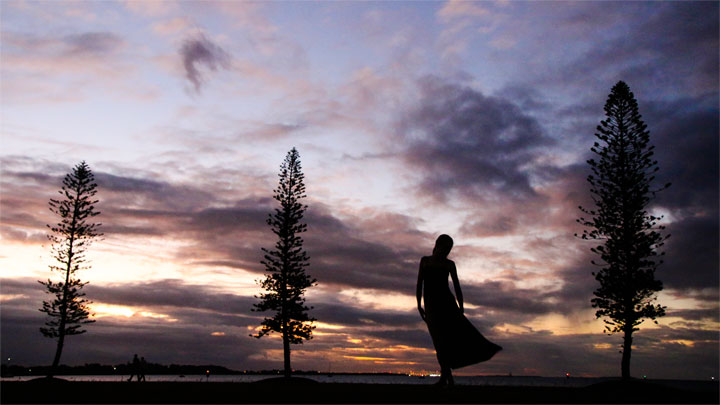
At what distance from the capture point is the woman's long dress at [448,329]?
25.5ft

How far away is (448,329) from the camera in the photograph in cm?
791

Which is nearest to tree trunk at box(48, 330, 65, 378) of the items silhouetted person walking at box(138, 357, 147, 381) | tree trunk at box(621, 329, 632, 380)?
silhouetted person walking at box(138, 357, 147, 381)

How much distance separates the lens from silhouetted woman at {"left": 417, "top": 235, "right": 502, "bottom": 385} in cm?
777

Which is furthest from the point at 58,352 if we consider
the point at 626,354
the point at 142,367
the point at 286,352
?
the point at 626,354

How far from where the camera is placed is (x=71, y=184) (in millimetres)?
32656

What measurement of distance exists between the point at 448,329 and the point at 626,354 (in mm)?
16810

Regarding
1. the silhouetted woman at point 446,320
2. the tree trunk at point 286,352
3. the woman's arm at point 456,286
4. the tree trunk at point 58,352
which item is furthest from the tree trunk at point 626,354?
the tree trunk at point 58,352

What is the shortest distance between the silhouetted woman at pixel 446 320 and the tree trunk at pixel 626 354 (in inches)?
642

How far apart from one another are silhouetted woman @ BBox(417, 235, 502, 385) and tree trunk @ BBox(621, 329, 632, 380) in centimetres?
1629

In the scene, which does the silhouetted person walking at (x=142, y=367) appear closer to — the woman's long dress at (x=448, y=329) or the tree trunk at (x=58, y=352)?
the woman's long dress at (x=448, y=329)

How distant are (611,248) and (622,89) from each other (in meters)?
6.84

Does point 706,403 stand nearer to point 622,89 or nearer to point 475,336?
point 475,336

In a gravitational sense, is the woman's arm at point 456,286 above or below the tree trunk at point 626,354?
above

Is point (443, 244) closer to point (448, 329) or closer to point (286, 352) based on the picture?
point (448, 329)
